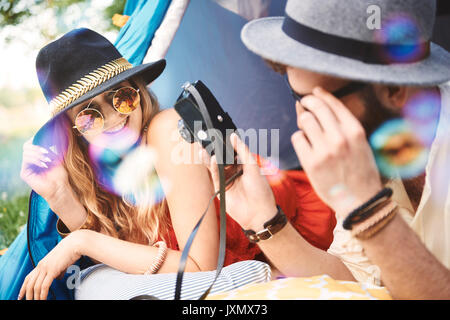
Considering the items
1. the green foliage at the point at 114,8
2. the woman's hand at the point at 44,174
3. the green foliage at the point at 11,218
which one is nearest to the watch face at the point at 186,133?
the woman's hand at the point at 44,174

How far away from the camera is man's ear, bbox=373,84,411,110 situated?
0.88 metres

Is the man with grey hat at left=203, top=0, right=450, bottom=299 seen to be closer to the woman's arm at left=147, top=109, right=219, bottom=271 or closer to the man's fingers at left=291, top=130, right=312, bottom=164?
the man's fingers at left=291, top=130, right=312, bottom=164

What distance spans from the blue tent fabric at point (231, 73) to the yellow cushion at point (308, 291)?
1323mm

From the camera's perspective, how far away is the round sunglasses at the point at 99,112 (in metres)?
1.36

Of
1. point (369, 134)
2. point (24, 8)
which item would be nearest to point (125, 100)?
point (369, 134)

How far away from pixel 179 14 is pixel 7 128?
14.6 ft

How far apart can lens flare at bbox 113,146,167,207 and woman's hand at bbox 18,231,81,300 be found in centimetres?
26

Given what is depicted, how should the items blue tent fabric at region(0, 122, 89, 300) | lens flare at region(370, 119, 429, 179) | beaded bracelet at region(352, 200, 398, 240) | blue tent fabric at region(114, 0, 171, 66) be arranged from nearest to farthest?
beaded bracelet at region(352, 200, 398, 240) → lens flare at region(370, 119, 429, 179) → blue tent fabric at region(0, 122, 89, 300) → blue tent fabric at region(114, 0, 171, 66)

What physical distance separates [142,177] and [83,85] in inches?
15.4

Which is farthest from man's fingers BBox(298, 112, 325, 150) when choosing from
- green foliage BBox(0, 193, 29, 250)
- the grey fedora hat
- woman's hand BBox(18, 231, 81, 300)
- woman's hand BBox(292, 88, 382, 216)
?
green foliage BBox(0, 193, 29, 250)

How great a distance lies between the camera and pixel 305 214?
1653mm
